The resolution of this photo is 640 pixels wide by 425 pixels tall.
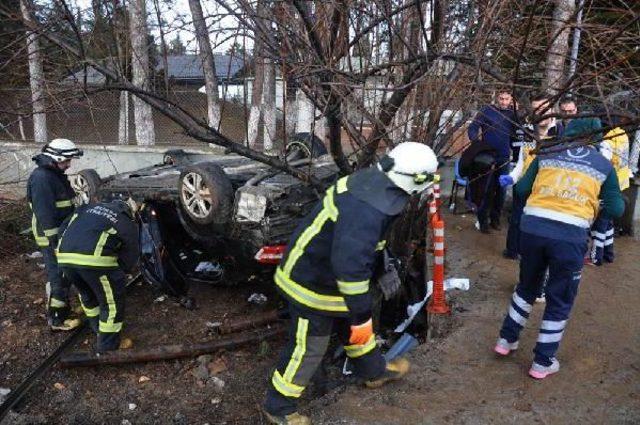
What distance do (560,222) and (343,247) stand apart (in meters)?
1.44

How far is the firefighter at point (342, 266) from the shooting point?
271 cm

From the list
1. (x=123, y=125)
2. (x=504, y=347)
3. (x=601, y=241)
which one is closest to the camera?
(x=504, y=347)

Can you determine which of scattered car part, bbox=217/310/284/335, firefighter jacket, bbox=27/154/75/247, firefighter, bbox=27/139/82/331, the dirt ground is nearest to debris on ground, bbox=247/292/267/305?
the dirt ground

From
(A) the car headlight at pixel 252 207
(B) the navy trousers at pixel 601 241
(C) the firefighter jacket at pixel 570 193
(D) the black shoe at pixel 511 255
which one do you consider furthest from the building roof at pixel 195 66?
(B) the navy trousers at pixel 601 241

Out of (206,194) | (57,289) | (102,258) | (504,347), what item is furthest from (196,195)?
(504,347)

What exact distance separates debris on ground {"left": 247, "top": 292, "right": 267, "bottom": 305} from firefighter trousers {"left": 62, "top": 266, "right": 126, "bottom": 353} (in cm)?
145

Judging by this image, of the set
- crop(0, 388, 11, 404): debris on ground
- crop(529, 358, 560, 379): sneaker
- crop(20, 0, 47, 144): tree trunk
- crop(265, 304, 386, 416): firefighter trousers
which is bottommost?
crop(0, 388, 11, 404): debris on ground

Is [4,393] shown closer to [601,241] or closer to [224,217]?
[224,217]

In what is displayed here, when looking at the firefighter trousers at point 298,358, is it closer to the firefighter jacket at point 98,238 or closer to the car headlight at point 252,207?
the car headlight at point 252,207

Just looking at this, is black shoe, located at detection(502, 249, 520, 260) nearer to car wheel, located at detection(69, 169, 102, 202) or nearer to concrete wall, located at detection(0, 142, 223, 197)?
car wheel, located at detection(69, 169, 102, 202)

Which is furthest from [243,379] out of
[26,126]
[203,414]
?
[26,126]

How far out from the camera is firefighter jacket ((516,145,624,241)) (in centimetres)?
321

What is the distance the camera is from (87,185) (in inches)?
215

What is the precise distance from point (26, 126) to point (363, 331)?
36.4 ft
